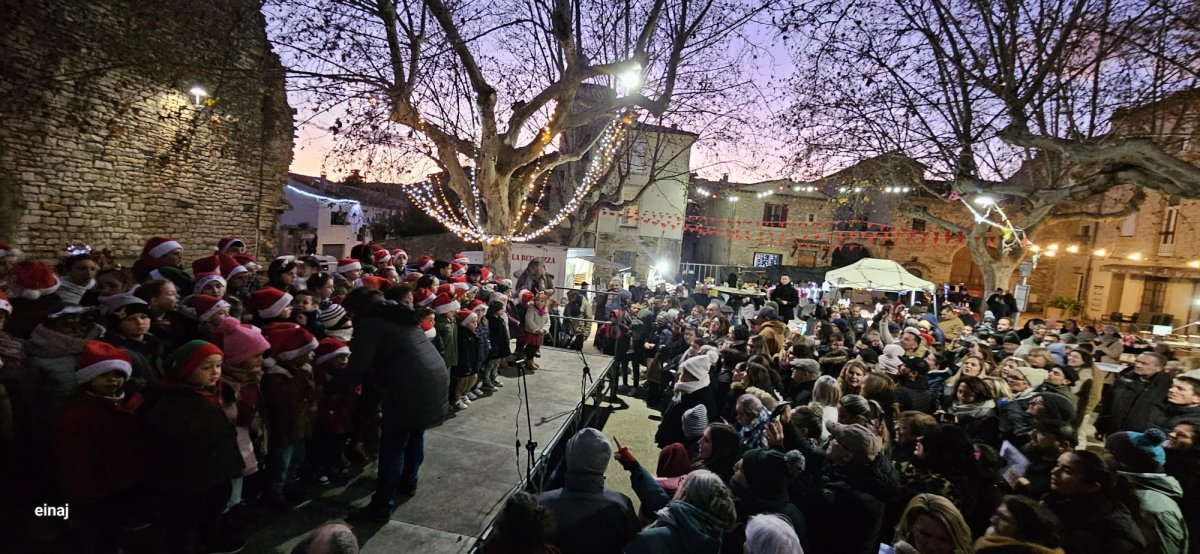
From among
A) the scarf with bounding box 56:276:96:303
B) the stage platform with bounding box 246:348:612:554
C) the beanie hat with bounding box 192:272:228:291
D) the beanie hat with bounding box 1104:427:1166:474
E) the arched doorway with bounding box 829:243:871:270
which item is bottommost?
the stage platform with bounding box 246:348:612:554

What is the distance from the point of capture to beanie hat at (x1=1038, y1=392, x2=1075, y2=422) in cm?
372

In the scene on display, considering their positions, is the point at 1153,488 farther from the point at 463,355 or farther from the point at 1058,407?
the point at 463,355

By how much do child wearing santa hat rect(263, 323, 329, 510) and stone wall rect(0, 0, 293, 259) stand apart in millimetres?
6272

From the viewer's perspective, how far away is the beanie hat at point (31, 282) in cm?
360

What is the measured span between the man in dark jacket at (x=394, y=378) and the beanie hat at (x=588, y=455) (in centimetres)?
126

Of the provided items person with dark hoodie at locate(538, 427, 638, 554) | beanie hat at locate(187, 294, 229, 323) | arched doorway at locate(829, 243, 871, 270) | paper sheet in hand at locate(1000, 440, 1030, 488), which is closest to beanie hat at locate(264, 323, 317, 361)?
beanie hat at locate(187, 294, 229, 323)

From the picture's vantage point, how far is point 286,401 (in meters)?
3.33

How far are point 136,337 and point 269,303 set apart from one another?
885 millimetres

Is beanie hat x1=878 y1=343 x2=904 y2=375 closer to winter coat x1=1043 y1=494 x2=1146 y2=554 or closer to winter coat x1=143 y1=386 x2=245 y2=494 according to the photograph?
winter coat x1=1043 y1=494 x2=1146 y2=554

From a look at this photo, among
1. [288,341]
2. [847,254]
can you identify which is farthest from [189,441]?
[847,254]

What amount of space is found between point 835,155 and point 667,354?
10.2 metres

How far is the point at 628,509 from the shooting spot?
8.66 ft

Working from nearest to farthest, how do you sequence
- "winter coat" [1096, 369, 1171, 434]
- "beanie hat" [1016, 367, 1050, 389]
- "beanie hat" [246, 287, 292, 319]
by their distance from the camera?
"beanie hat" [246, 287, 292, 319] → "winter coat" [1096, 369, 1171, 434] → "beanie hat" [1016, 367, 1050, 389]

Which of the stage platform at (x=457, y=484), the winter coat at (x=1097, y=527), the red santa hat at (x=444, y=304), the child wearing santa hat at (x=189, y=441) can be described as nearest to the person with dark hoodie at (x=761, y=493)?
the winter coat at (x=1097, y=527)
